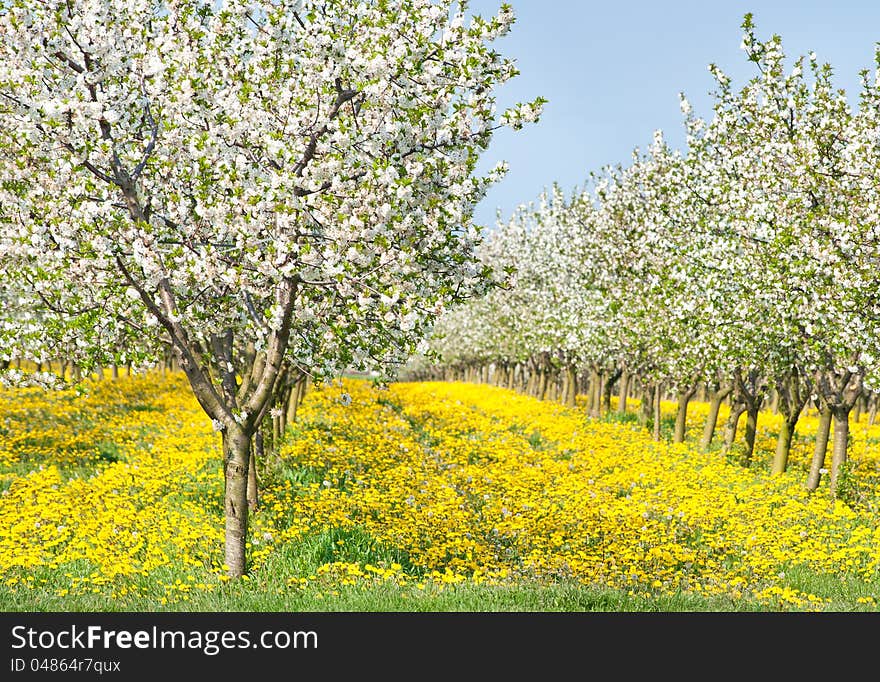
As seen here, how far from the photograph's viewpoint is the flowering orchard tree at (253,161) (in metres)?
9.62

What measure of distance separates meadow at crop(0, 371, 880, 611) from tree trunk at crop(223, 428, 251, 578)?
332mm

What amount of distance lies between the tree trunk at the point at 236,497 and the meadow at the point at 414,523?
0.33 meters

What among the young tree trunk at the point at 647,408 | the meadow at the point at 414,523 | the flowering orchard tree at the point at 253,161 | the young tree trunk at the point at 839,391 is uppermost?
the flowering orchard tree at the point at 253,161

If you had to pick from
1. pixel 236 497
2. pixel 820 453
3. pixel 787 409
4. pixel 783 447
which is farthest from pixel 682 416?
pixel 236 497

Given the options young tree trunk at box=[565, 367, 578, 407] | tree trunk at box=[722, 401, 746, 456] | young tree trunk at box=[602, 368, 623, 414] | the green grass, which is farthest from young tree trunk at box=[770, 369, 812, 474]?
young tree trunk at box=[565, 367, 578, 407]

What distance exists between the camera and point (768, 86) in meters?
17.9

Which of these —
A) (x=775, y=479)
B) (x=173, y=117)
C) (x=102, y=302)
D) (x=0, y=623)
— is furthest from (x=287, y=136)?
(x=775, y=479)

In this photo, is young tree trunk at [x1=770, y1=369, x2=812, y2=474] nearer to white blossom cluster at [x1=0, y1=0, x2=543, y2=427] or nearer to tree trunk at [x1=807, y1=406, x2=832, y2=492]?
tree trunk at [x1=807, y1=406, x2=832, y2=492]

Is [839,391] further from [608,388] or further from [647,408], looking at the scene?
[608,388]

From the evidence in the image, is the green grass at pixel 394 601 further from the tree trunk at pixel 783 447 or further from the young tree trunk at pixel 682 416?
the young tree trunk at pixel 682 416

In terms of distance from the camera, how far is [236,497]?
37.8 feet

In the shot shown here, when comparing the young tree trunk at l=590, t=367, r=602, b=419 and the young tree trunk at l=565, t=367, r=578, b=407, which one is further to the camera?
the young tree trunk at l=565, t=367, r=578, b=407

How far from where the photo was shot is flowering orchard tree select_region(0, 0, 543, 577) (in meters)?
9.62

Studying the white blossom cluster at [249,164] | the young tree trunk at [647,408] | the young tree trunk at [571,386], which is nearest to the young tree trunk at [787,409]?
the young tree trunk at [647,408]
